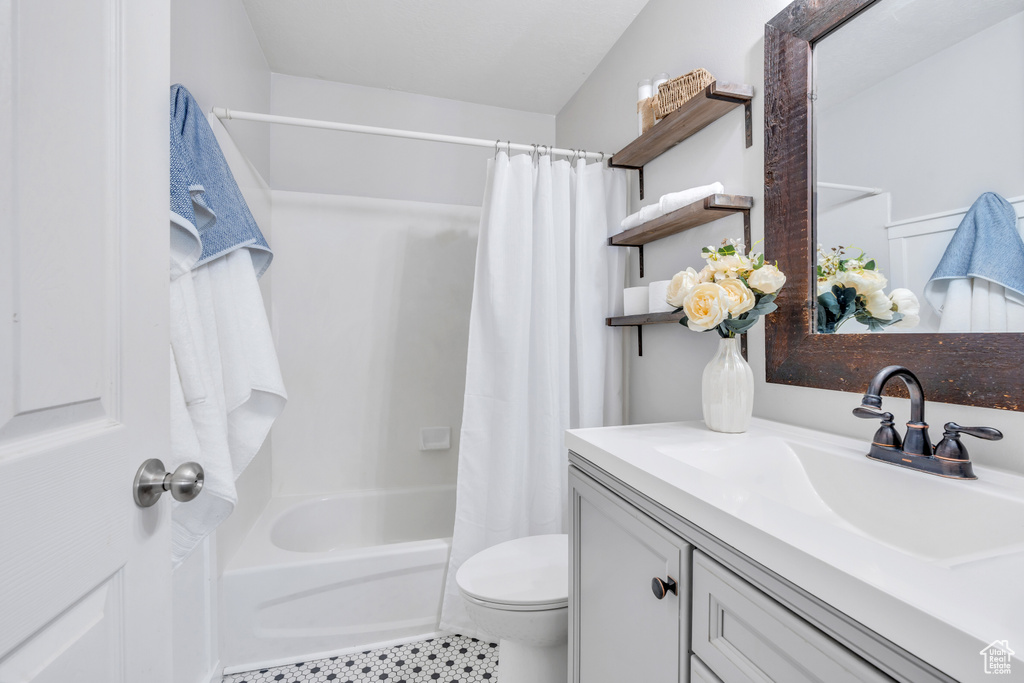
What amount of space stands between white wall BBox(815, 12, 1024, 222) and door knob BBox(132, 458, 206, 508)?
4.14ft

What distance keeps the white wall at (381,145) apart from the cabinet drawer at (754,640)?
217 centimetres

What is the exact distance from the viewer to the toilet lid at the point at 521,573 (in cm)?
117

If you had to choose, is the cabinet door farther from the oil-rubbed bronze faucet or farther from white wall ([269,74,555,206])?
white wall ([269,74,555,206])

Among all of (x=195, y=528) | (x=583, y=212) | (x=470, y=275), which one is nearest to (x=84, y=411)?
(x=195, y=528)

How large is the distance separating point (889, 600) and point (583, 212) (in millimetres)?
1494

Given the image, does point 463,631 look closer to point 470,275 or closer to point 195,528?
point 195,528

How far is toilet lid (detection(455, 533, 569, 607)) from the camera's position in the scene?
1167 mm

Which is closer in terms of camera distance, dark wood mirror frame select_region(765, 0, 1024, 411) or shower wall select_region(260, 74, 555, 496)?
dark wood mirror frame select_region(765, 0, 1024, 411)

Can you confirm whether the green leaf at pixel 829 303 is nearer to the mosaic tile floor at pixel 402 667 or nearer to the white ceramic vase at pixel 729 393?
the white ceramic vase at pixel 729 393

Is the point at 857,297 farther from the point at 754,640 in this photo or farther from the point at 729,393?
A: the point at 754,640

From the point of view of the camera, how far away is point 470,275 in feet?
7.91

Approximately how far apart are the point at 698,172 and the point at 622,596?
4.07ft

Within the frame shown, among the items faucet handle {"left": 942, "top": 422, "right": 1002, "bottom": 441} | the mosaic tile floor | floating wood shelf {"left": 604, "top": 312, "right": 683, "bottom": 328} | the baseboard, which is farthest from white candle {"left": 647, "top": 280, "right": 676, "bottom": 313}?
the baseboard

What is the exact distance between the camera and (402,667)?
152 cm
